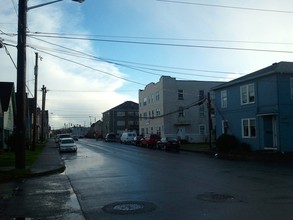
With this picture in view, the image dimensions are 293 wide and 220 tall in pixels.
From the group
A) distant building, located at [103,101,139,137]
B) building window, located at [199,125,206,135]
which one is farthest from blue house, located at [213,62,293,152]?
distant building, located at [103,101,139,137]

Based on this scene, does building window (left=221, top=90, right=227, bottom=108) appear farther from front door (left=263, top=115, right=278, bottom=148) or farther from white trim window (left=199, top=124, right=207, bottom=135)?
white trim window (left=199, top=124, right=207, bottom=135)

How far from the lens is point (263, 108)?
34.3 m

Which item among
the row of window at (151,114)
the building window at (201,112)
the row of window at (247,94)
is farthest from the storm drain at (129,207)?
the row of window at (151,114)

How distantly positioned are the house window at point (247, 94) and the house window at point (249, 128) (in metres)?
1.62

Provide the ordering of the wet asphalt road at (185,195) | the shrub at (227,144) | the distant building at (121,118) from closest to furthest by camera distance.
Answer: the wet asphalt road at (185,195) → the shrub at (227,144) → the distant building at (121,118)

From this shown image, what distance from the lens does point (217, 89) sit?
138 ft

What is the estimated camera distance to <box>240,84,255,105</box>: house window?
36094 mm

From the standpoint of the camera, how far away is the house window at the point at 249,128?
35875 mm

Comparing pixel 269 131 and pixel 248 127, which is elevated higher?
pixel 248 127

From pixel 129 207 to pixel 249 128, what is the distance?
27.5 metres

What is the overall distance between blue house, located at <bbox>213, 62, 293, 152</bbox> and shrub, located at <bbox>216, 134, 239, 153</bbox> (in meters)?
1.10

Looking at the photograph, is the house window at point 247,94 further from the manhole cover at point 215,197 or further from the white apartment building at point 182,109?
the white apartment building at point 182,109

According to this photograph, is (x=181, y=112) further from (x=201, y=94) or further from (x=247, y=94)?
(x=247, y=94)

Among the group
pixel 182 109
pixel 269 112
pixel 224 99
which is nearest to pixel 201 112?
pixel 182 109
